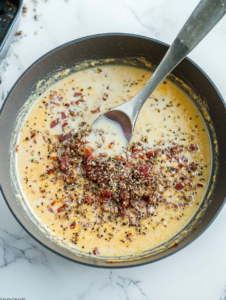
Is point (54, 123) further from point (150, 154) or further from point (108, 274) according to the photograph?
point (108, 274)

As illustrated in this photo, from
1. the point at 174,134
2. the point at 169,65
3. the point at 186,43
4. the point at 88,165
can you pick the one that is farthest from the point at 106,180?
the point at 186,43

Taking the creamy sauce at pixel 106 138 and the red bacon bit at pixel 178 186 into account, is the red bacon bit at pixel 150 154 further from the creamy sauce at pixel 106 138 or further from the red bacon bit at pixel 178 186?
the red bacon bit at pixel 178 186

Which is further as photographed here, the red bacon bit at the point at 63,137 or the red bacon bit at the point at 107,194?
the red bacon bit at the point at 63,137

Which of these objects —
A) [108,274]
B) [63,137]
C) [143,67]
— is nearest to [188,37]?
[143,67]

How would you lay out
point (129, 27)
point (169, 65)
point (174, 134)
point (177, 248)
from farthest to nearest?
point (129, 27) → point (174, 134) → point (169, 65) → point (177, 248)

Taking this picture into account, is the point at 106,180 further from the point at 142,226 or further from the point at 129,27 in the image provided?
the point at 129,27

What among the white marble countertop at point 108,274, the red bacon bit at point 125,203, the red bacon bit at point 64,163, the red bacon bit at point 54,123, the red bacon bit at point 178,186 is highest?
the red bacon bit at point 54,123

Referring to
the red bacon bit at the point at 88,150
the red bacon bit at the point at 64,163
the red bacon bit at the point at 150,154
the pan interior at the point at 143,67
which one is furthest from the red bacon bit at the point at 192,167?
the red bacon bit at the point at 64,163
